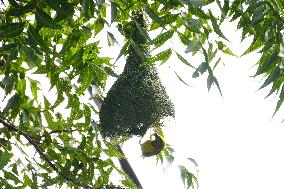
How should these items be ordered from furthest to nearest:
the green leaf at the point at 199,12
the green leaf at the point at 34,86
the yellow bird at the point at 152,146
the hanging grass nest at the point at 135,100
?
1. the green leaf at the point at 34,86
2. the yellow bird at the point at 152,146
3. the hanging grass nest at the point at 135,100
4. the green leaf at the point at 199,12

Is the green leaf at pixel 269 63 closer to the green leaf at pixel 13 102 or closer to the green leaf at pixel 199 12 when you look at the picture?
the green leaf at pixel 199 12

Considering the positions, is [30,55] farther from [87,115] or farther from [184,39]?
[87,115]

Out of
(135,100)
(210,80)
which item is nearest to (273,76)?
(210,80)

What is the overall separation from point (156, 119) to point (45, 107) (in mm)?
531

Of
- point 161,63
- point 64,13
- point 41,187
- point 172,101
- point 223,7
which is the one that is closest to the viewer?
point 64,13

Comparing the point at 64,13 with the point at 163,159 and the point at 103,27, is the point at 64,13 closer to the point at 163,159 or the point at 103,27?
the point at 103,27

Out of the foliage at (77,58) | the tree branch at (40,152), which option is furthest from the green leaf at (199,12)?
the tree branch at (40,152)

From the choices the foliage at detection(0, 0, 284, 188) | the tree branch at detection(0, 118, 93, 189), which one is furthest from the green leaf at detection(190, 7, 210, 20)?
the tree branch at detection(0, 118, 93, 189)

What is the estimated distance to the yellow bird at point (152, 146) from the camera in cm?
205

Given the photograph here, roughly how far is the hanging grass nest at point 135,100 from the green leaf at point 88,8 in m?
0.16

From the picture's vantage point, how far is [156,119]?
6.48ft

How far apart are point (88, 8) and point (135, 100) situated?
1.30 feet

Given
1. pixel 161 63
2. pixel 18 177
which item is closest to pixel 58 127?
pixel 18 177

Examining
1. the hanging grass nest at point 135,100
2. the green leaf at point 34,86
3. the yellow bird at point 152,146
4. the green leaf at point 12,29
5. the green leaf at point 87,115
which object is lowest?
the yellow bird at point 152,146
